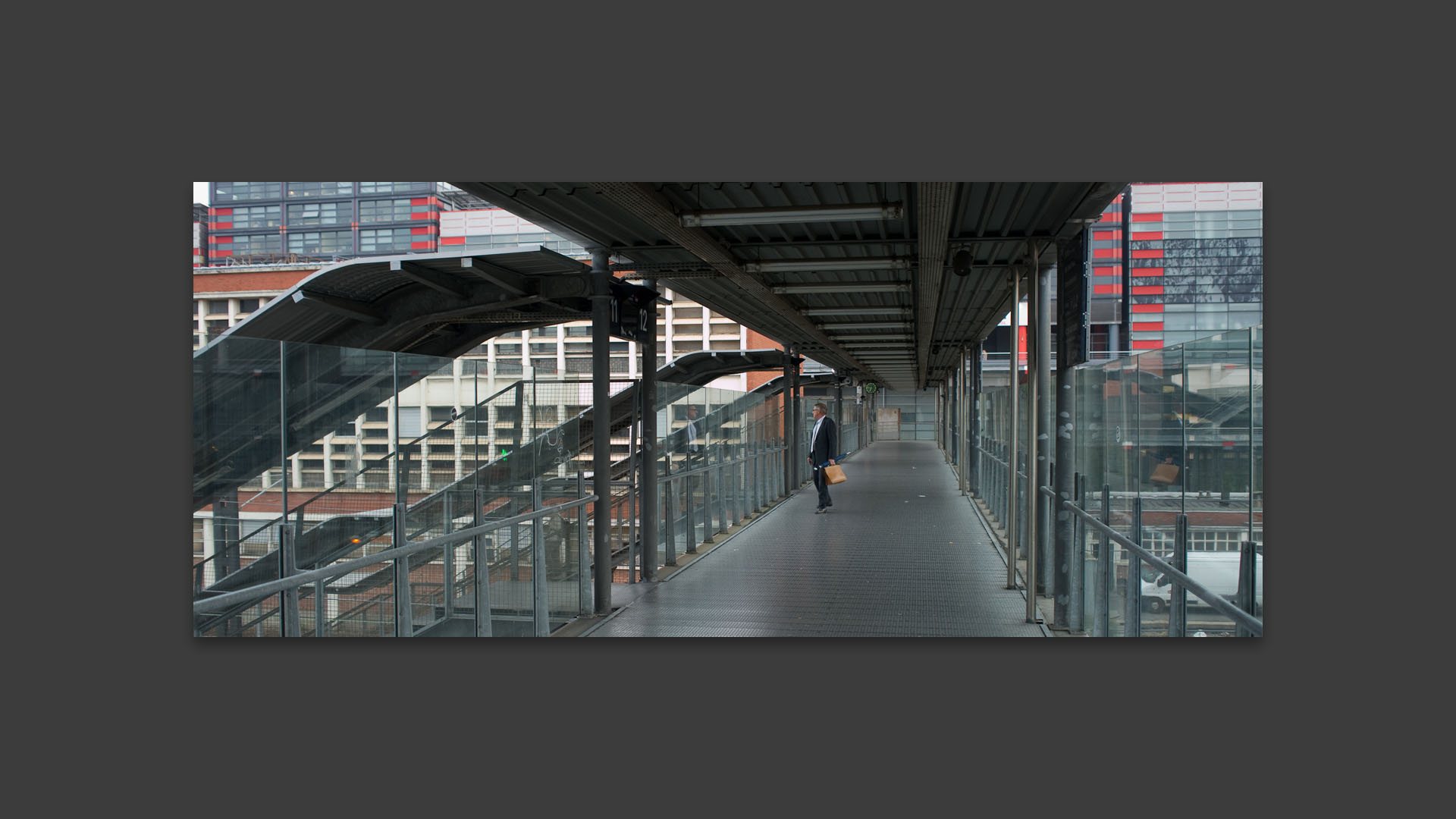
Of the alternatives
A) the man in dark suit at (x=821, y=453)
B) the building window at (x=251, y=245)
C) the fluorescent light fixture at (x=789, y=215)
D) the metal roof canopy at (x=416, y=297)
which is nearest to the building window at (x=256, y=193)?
the building window at (x=251, y=245)

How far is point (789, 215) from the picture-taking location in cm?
569

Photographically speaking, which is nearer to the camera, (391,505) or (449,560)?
(391,505)

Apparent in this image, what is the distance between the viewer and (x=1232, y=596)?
154 inches

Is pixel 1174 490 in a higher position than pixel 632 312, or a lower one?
lower

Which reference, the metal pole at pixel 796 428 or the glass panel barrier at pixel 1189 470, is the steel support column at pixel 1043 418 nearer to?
the glass panel barrier at pixel 1189 470

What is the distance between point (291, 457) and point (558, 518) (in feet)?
7.75

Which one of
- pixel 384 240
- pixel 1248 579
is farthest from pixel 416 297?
pixel 384 240

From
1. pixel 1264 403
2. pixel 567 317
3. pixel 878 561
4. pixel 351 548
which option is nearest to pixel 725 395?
pixel 878 561

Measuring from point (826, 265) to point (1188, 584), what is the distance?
433 cm

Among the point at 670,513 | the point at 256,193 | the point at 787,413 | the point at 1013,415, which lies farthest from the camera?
the point at 256,193

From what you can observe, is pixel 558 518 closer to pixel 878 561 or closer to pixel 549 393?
pixel 549 393

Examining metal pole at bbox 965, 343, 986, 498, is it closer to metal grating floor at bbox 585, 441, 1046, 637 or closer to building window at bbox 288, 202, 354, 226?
metal grating floor at bbox 585, 441, 1046, 637

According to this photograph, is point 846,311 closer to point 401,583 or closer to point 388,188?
point 401,583

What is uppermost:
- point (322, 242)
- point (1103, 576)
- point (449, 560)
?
point (322, 242)
